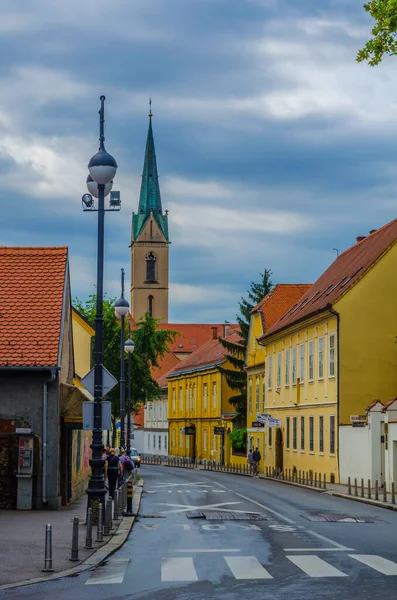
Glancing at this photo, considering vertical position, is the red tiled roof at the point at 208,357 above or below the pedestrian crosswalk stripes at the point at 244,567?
above

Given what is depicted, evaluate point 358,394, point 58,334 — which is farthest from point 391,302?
point 58,334

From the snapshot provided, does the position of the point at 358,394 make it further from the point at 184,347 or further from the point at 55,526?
the point at 184,347

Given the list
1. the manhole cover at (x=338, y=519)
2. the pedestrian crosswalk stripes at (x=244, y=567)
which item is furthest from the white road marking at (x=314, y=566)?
the manhole cover at (x=338, y=519)

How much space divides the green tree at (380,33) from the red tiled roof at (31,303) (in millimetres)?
12986

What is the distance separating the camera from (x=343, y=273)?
54438 millimetres

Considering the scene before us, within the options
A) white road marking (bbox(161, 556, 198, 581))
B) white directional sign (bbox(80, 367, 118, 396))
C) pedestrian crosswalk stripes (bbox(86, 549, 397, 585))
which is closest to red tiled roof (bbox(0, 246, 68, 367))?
white directional sign (bbox(80, 367, 118, 396))

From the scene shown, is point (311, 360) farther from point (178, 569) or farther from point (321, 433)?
point (178, 569)

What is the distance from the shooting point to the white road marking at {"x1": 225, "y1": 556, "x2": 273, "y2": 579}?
1526 cm

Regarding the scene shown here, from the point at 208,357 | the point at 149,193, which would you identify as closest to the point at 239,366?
the point at 208,357

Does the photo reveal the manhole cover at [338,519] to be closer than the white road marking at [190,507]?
Yes

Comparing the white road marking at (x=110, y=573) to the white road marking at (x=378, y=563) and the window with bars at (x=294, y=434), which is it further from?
the window with bars at (x=294, y=434)

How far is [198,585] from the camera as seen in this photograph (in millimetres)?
14383

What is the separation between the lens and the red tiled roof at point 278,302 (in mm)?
69750

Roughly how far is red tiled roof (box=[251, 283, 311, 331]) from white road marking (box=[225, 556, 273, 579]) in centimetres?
5161
